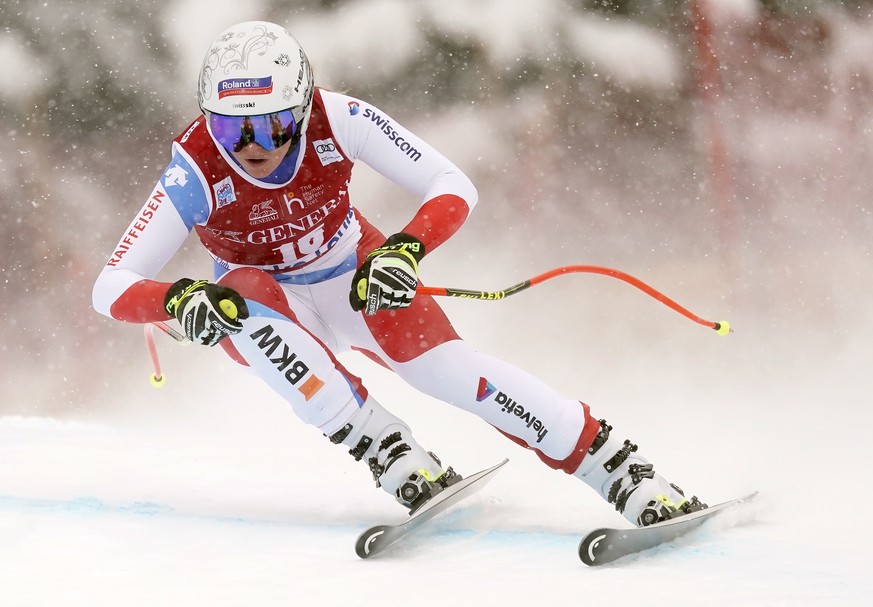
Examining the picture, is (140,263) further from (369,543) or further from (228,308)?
(369,543)

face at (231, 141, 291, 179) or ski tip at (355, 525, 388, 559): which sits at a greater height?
face at (231, 141, 291, 179)

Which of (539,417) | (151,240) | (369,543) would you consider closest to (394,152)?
(151,240)

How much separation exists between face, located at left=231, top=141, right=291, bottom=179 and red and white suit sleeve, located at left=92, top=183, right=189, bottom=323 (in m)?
0.25

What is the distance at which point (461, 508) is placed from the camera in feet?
9.86

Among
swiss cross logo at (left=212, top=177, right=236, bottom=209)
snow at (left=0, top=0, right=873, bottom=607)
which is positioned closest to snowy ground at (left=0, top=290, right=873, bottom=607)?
snow at (left=0, top=0, right=873, bottom=607)

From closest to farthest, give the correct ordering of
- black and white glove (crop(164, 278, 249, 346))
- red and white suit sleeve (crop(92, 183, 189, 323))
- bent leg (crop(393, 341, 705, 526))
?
black and white glove (crop(164, 278, 249, 346)), red and white suit sleeve (crop(92, 183, 189, 323)), bent leg (crop(393, 341, 705, 526))

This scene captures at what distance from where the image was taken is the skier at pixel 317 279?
269 centimetres

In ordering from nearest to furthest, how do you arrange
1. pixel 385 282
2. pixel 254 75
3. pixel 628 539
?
pixel 628 539
pixel 385 282
pixel 254 75

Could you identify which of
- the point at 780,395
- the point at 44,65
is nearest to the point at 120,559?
the point at 780,395

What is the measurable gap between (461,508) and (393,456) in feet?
1.12

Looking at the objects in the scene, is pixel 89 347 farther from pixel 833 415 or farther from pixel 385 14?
pixel 833 415

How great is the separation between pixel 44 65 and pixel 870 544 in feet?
20.4

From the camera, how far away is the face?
2764 mm

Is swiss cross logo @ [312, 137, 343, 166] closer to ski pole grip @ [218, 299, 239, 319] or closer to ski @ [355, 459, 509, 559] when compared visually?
ski pole grip @ [218, 299, 239, 319]
